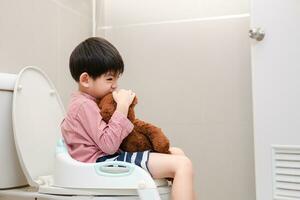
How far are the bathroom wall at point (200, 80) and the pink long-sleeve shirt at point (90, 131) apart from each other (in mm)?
651

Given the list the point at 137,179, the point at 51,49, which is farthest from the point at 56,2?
the point at 137,179

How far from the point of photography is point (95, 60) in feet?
3.63

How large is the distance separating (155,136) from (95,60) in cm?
28

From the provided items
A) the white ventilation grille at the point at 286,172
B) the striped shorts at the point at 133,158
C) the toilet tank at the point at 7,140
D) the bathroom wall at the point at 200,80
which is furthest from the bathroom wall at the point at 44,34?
the white ventilation grille at the point at 286,172

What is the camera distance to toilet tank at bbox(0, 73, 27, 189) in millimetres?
1176

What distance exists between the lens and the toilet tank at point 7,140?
1.18m

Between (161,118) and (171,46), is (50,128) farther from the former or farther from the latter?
(171,46)

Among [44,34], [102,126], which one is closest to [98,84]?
[102,126]

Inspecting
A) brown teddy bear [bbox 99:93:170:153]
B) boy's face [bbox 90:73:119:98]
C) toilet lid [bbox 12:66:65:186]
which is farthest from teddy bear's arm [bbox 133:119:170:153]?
toilet lid [bbox 12:66:65:186]

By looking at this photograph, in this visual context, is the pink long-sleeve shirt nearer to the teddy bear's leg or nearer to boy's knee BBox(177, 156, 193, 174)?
the teddy bear's leg

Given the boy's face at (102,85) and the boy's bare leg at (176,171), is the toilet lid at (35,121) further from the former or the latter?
the boy's bare leg at (176,171)

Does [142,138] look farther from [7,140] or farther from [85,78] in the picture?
[7,140]

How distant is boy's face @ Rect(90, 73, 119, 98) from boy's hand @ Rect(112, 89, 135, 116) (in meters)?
0.03

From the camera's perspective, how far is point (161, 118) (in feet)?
5.61
